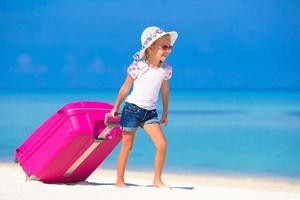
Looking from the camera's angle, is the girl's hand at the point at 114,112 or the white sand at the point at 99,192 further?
the girl's hand at the point at 114,112

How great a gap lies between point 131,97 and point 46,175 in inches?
27.8

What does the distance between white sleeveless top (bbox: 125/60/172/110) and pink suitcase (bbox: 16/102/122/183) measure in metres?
0.19

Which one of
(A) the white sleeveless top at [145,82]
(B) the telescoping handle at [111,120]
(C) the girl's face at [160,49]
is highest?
(C) the girl's face at [160,49]

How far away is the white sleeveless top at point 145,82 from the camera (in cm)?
456

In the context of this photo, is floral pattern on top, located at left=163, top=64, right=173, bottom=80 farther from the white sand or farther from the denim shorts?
the white sand

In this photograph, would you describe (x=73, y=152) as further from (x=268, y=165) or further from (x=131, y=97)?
(x=268, y=165)

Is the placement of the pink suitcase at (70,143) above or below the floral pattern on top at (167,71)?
below

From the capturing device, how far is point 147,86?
4.57 meters

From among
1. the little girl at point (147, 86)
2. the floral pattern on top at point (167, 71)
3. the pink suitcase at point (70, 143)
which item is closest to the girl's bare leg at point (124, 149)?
the little girl at point (147, 86)

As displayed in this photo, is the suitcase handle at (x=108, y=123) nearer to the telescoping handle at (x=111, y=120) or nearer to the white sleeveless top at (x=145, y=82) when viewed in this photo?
the telescoping handle at (x=111, y=120)

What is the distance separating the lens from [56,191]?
14.5 ft

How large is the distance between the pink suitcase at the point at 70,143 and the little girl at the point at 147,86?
0.12m

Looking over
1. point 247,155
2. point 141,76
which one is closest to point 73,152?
point 141,76

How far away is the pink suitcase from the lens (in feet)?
15.0
